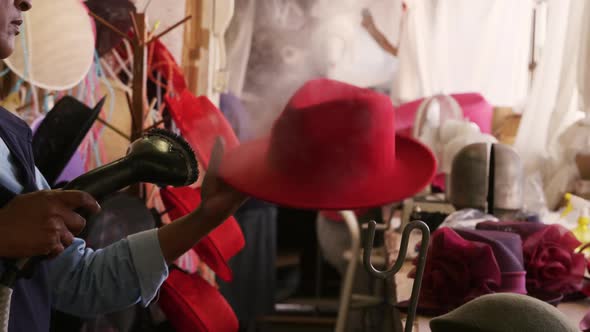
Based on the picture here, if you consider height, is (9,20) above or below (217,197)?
above

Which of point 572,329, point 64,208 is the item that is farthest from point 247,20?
point 572,329

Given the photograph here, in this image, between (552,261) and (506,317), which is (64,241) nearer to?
(506,317)

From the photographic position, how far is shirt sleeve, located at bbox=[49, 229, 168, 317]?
858mm

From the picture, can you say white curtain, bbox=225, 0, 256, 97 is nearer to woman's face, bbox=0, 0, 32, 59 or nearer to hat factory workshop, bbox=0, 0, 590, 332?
hat factory workshop, bbox=0, 0, 590, 332

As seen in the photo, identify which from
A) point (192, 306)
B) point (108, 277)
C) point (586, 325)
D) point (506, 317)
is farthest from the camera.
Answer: point (192, 306)

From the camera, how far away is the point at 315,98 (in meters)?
0.59

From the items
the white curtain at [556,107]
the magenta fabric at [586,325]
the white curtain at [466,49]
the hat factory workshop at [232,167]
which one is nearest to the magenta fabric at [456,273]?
the hat factory workshop at [232,167]

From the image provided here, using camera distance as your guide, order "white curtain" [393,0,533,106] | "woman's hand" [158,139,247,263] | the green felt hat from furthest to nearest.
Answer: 1. "white curtain" [393,0,533,106]
2. "woman's hand" [158,139,247,263]
3. the green felt hat

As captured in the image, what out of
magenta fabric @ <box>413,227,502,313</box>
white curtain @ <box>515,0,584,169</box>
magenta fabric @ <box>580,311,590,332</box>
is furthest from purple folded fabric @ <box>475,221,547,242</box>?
white curtain @ <box>515,0,584,169</box>

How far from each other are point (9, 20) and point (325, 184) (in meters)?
0.33

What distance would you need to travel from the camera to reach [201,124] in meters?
0.88

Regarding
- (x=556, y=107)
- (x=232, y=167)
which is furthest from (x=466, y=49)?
(x=232, y=167)

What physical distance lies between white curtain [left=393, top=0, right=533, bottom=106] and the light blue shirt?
72.0 inches

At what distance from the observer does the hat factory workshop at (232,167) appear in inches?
22.7
